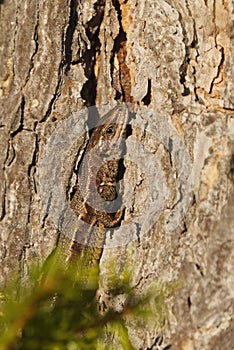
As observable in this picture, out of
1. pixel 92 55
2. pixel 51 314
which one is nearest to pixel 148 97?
pixel 92 55

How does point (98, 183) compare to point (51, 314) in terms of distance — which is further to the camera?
point (98, 183)

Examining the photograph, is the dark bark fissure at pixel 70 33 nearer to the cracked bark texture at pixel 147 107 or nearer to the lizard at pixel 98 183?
the cracked bark texture at pixel 147 107

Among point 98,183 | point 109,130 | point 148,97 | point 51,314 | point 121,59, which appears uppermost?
point 121,59

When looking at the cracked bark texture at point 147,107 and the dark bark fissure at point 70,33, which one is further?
the dark bark fissure at point 70,33

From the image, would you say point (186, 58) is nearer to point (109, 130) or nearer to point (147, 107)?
point (147, 107)

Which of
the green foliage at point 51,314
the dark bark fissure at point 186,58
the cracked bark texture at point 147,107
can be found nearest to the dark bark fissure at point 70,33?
the cracked bark texture at point 147,107

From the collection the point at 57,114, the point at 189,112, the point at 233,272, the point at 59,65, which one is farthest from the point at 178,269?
A: the point at 59,65
